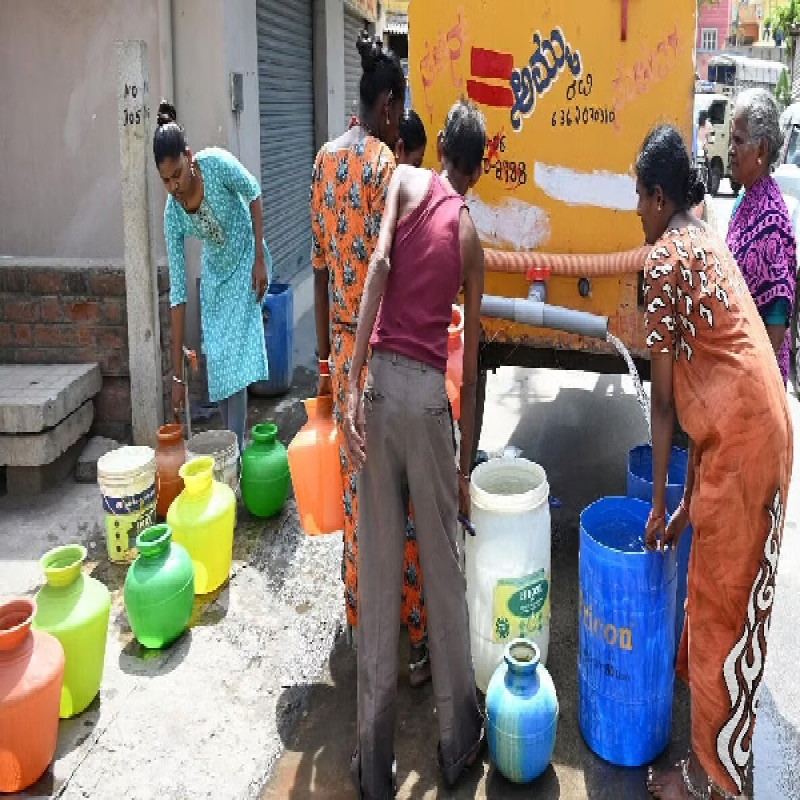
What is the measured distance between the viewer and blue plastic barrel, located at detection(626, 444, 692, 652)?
9.78 feet

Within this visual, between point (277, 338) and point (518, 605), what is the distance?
3.51 m

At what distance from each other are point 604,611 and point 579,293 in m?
1.70

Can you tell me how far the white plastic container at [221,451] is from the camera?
13.6 ft

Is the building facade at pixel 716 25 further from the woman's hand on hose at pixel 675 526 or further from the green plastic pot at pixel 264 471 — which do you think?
the woman's hand on hose at pixel 675 526

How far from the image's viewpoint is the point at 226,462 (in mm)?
4168

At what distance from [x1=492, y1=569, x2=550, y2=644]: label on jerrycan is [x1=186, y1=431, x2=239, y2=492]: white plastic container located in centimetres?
178

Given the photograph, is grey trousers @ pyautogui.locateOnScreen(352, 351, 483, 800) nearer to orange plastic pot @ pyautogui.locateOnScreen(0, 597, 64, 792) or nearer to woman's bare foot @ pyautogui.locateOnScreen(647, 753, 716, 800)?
woman's bare foot @ pyautogui.locateOnScreen(647, 753, 716, 800)

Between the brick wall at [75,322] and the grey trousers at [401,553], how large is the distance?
9.36 feet

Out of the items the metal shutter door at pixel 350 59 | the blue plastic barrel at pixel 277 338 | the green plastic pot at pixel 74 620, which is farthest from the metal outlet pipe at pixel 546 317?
the metal shutter door at pixel 350 59

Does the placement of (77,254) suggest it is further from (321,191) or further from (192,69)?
(321,191)

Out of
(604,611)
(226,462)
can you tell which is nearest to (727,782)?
(604,611)

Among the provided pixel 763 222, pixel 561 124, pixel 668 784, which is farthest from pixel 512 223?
pixel 668 784

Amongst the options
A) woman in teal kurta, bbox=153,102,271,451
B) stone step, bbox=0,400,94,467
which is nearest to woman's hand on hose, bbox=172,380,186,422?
woman in teal kurta, bbox=153,102,271,451

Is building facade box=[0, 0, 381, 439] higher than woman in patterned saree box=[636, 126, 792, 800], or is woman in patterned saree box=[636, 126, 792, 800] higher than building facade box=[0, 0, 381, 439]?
building facade box=[0, 0, 381, 439]
